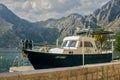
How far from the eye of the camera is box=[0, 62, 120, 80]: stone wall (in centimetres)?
833

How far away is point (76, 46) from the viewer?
24719mm

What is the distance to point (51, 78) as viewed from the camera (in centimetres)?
Result: 925

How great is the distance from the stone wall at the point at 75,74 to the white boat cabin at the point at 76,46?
36.6ft

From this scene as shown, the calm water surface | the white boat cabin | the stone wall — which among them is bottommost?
the calm water surface

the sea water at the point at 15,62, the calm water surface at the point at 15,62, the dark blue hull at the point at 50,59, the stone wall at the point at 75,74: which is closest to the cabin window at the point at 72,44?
the dark blue hull at the point at 50,59

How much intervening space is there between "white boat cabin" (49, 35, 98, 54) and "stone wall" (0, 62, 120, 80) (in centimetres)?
1114

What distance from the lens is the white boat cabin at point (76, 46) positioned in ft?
79.4

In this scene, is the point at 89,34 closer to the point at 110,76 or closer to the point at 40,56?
the point at 40,56

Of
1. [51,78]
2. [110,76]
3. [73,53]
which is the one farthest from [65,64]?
[51,78]

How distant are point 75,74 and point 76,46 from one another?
47.4 feet

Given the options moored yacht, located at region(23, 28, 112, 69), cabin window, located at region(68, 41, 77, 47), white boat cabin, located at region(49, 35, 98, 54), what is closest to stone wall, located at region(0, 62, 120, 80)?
moored yacht, located at region(23, 28, 112, 69)

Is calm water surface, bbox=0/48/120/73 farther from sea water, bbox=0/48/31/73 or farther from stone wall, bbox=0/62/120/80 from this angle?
stone wall, bbox=0/62/120/80

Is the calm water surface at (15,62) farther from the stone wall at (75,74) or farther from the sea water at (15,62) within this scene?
the stone wall at (75,74)

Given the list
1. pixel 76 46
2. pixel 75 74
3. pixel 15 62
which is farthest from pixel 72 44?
pixel 15 62
